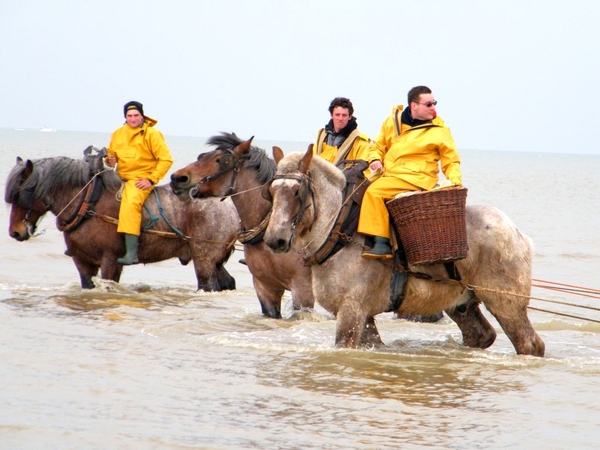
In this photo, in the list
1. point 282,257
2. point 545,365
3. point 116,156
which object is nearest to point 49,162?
point 116,156

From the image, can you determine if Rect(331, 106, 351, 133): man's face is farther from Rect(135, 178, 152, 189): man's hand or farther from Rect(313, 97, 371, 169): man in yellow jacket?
Rect(135, 178, 152, 189): man's hand

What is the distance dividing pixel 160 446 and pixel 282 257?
3.83 m

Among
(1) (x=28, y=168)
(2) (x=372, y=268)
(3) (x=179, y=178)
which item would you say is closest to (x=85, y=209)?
(1) (x=28, y=168)

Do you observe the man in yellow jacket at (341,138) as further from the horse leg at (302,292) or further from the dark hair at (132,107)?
the dark hair at (132,107)

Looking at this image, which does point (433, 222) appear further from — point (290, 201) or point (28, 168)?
point (28, 168)

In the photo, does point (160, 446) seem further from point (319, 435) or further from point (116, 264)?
point (116, 264)

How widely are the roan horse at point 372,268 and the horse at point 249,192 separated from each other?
1314mm

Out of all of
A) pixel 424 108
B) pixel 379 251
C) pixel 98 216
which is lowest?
pixel 98 216

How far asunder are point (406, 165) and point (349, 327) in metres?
1.33

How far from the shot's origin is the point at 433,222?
760cm

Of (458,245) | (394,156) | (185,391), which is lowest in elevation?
(185,391)

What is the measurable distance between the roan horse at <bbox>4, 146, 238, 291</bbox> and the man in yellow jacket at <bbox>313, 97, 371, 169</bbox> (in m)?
2.80

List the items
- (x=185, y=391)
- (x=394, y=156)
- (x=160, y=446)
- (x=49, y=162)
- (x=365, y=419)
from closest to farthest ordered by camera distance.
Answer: (x=160, y=446) < (x=365, y=419) < (x=185, y=391) < (x=394, y=156) < (x=49, y=162)

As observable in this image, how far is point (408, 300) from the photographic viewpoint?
8.08m
